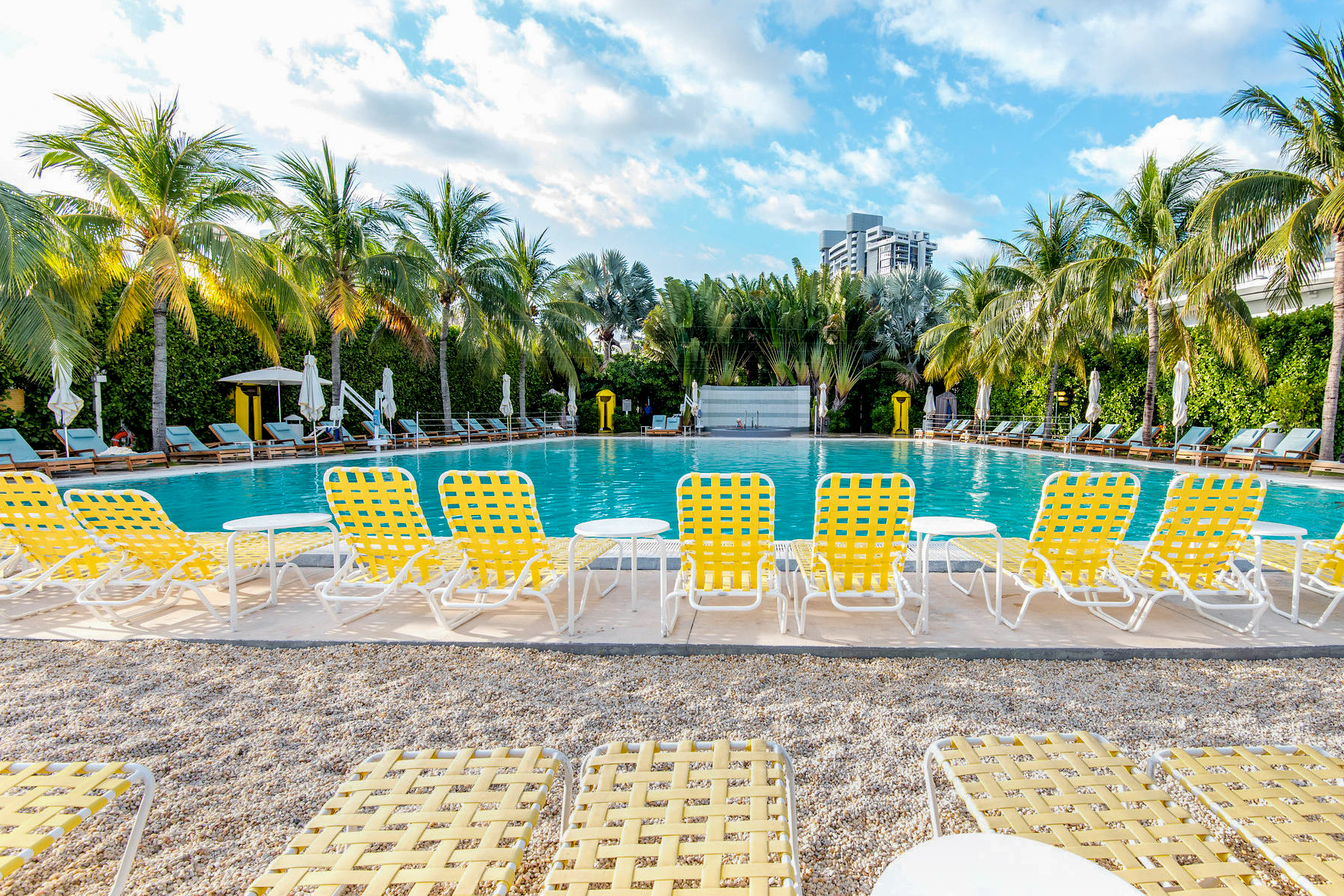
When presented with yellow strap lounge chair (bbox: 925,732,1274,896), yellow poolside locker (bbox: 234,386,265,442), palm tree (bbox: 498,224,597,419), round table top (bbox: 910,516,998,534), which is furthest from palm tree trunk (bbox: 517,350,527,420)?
yellow strap lounge chair (bbox: 925,732,1274,896)

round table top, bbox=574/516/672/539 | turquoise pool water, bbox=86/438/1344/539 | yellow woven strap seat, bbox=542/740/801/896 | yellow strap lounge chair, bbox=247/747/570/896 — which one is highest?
round table top, bbox=574/516/672/539

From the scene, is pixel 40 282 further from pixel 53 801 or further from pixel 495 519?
pixel 53 801

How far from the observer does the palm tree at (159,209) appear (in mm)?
11625

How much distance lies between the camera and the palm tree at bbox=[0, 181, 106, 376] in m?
7.13

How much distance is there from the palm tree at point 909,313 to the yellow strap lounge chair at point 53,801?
30593 millimetres

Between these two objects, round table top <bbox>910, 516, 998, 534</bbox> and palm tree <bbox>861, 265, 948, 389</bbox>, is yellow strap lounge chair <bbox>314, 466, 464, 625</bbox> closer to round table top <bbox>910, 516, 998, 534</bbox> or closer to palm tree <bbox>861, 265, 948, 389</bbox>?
round table top <bbox>910, 516, 998, 534</bbox>

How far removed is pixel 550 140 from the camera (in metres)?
12.0

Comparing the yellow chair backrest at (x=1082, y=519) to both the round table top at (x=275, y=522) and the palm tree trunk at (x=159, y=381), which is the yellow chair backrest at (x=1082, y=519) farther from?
the palm tree trunk at (x=159, y=381)

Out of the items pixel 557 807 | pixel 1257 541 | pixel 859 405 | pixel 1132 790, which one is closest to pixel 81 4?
pixel 557 807

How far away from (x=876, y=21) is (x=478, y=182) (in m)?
13.8

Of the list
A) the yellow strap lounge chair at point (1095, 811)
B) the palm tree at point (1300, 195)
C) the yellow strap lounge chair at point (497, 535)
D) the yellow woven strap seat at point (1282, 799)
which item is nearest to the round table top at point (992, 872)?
the yellow strap lounge chair at point (1095, 811)

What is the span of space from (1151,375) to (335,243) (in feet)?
68.4

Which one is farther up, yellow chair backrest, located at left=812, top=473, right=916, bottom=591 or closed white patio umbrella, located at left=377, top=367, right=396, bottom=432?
closed white patio umbrella, located at left=377, top=367, right=396, bottom=432

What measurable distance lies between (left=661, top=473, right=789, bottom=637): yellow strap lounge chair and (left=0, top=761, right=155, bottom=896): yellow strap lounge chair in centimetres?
227
